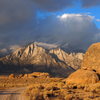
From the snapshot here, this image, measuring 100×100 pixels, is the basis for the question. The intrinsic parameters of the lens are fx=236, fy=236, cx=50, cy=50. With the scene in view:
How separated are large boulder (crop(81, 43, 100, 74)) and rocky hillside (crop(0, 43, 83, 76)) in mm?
96064

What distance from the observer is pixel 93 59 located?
45.3m

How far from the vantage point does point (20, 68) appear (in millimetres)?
158250

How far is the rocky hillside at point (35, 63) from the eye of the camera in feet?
510

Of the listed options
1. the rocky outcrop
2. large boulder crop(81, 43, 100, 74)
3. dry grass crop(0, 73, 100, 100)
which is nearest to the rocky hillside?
large boulder crop(81, 43, 100, 74)

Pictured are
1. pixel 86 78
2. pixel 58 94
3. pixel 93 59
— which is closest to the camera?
pixel 58 94

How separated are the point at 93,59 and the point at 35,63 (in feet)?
394

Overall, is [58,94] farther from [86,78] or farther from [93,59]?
[93,59]

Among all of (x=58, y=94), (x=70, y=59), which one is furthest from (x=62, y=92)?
(x=70, y=59)

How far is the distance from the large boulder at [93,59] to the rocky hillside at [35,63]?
9606 centimetres

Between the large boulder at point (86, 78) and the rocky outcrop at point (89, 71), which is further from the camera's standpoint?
the rocky outcrop at point (89, 71)

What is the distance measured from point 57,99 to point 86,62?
25.3 meters

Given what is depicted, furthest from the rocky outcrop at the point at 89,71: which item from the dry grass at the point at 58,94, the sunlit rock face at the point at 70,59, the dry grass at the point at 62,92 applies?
the sunlit rock face at the point at 70,59

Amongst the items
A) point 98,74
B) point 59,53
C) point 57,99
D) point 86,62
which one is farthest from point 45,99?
point 59,53

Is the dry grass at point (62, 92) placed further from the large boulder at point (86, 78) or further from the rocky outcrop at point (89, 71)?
the rocky outcrop at point (89, 71)
